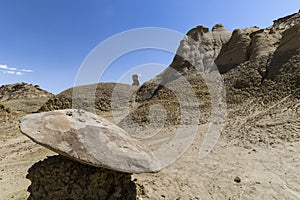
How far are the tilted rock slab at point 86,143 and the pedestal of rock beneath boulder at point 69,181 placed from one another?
665 millimetres

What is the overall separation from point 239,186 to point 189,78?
1370 centimetres

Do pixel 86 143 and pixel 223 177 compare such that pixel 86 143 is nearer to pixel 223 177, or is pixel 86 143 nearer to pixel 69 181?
pixel 69 181

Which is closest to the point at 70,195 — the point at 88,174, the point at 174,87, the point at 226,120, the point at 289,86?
the point at 88,174

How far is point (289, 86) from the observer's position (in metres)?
10.7

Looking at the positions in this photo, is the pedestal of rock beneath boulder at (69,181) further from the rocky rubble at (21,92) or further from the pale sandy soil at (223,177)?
the rocky rubble at (21,92)

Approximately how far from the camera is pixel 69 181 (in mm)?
3631

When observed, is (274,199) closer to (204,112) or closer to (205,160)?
(205,160)

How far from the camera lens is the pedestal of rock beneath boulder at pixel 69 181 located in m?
3.57

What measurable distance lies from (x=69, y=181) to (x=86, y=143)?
98 cm

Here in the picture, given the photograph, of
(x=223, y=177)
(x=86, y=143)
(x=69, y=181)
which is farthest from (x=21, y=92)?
(x=223, y=177)

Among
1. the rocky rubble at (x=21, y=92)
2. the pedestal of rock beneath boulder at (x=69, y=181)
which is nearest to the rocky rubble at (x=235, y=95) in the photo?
the pedestal of rock beneath boulder at (x=69, y=181)

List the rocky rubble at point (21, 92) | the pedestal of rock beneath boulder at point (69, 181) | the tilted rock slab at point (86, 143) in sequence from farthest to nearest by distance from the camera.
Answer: the rocky rubble at point (21, 92)
the pedestal of rock beneath boulder at point (69, 181)
the tilted rock slab at point (86, 143)

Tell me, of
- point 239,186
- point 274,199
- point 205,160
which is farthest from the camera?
point 205,160

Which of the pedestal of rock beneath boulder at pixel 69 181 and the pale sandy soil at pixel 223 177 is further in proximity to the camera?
the pale sandy soil at pixel 223 177
